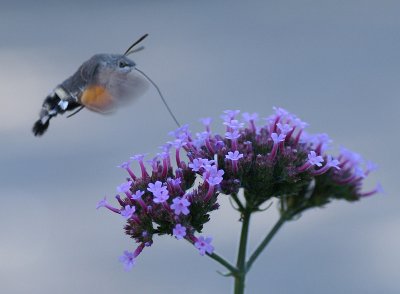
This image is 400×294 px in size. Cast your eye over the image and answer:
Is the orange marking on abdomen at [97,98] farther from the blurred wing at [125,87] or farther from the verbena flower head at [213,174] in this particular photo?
the verbena flower head at [213,174]

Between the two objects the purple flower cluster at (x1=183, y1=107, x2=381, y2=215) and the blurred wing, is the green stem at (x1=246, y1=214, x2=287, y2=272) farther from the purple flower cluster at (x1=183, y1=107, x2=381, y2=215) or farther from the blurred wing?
the blurred wing

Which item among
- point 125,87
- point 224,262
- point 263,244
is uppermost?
point 125,87

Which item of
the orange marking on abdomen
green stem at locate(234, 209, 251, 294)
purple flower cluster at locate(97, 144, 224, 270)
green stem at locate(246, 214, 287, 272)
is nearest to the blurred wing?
the orange marking on abdomen

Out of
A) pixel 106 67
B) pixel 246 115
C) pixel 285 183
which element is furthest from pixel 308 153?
pixel 106 67

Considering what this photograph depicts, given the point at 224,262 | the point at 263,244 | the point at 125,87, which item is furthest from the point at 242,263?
the point at 125,87

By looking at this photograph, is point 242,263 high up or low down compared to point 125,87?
down

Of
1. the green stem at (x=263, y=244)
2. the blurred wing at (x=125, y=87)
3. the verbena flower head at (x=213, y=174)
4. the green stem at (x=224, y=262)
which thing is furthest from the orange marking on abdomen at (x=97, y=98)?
the green stem at (x=263, y=244)

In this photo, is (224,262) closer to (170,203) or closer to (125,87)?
(170,203)

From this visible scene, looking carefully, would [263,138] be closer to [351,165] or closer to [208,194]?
[208,194]

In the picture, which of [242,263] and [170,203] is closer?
[170,203]
